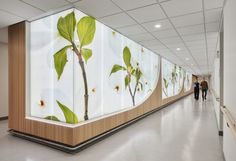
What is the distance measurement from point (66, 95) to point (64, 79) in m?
0.37

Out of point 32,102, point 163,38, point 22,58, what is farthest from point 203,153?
point 22,58

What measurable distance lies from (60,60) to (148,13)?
2281 millimetres

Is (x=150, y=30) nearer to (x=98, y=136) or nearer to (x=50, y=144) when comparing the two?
(x=98, y=136)

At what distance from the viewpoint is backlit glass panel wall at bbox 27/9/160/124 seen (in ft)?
11.7

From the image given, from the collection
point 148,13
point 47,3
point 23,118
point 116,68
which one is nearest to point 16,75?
point 23,118

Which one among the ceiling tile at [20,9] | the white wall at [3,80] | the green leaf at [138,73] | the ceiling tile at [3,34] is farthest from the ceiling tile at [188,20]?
the white wall at [3,80]

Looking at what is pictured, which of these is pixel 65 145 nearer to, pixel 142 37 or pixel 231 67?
pixel 231 67

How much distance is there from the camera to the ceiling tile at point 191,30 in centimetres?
449

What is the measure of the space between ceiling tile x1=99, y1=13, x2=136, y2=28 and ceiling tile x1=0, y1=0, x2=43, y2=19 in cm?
151

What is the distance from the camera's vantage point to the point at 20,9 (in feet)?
11.0

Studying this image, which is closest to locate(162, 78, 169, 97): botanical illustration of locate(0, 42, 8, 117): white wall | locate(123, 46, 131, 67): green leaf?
locate(123, 46, 131, 67): green leaf

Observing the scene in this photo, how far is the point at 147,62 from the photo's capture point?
7.58m

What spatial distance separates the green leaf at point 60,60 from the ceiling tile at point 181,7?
2.34 metres

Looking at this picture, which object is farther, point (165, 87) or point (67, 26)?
point (165, 87)
